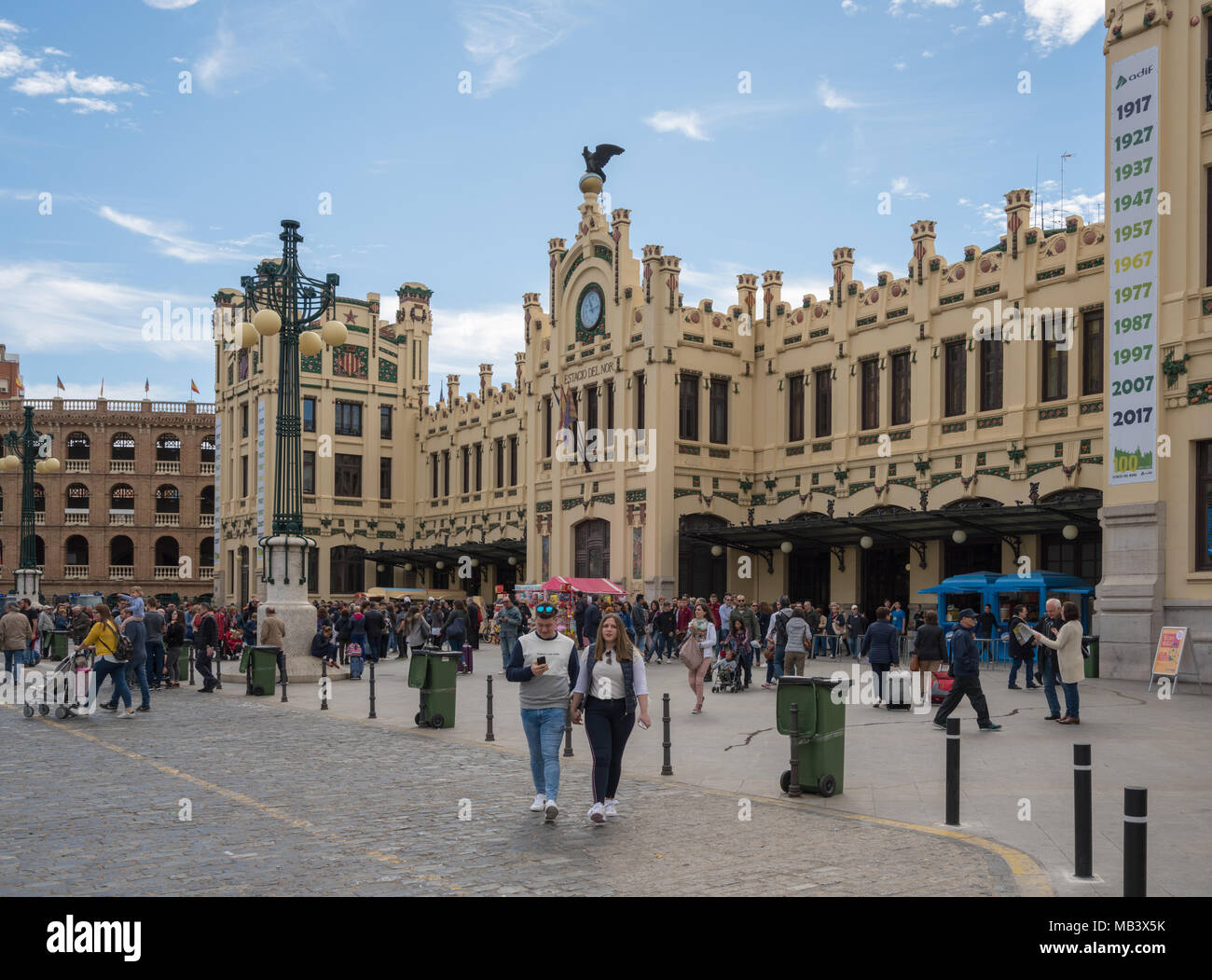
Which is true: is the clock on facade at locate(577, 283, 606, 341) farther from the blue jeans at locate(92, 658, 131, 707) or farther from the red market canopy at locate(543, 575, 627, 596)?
the blue jeans at locate(92, 658, 131, 707)

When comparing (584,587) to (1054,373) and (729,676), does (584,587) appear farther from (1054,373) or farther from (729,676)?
(1054,373)

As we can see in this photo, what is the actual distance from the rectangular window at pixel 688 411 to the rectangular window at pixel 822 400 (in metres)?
3.82

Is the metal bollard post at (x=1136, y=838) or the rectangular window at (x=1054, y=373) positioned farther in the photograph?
the rectangular window at (x=1054, y=373)

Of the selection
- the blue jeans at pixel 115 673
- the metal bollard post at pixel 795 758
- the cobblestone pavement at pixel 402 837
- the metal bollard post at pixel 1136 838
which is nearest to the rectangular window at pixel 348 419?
the blue jeans at pixel 115 673

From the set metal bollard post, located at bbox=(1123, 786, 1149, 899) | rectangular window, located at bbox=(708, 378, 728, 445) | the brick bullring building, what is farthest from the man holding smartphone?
the brick bullring building

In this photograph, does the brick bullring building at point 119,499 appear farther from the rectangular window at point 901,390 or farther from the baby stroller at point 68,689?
the baby stroller at point 68,689

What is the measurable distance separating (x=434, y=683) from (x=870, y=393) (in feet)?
70.0

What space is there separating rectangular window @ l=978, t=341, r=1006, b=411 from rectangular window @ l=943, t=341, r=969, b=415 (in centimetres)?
45

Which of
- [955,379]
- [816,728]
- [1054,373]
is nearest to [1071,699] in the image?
[816,728]

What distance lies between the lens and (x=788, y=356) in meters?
36.6

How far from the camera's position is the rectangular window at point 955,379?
31.2 m

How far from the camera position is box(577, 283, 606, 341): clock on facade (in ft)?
131

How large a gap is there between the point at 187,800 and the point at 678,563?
2785 cm
